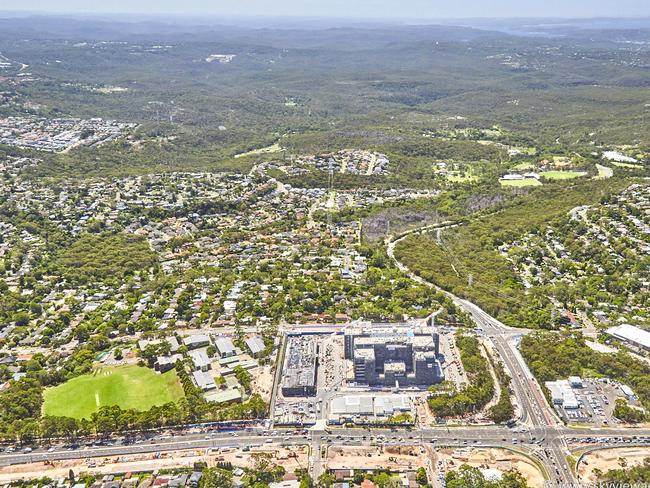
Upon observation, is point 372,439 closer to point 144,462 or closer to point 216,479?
point 216,479

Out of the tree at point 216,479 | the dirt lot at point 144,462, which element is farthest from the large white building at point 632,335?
the tree at point 216,479

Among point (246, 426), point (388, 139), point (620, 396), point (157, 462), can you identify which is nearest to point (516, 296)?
point (620, 396)

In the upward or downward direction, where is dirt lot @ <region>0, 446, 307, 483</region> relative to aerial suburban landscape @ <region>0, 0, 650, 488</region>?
downward

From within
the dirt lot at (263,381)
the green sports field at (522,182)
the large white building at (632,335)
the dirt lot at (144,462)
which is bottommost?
the dirt lot at (144,462)

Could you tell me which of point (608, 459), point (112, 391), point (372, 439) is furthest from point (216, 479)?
point (608, 459)

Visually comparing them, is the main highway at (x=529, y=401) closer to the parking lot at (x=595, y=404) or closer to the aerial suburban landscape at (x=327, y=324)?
the aerial suburban landscape at (x=327, y=324)

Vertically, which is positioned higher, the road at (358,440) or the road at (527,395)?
the road at (527,395)

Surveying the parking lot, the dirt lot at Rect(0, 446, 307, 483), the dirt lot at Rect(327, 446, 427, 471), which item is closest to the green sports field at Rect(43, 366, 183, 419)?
the dirt lot at Rect(0, 446, 307, 483)

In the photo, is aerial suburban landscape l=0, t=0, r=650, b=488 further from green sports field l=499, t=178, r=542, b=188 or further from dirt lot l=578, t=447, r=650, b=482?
green sports field l=499, t=178, r=542, b=188
